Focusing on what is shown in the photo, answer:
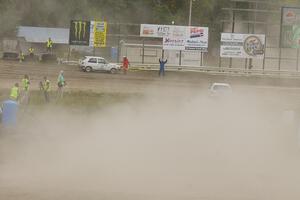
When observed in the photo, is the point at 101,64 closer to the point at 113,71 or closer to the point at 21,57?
the point at 113,71

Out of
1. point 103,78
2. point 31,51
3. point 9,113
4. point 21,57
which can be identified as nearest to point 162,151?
point 9,113

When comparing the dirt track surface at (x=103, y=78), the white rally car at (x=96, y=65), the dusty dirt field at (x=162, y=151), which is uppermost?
the white rally car at (x=96, y=65)

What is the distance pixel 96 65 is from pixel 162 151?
829 inches

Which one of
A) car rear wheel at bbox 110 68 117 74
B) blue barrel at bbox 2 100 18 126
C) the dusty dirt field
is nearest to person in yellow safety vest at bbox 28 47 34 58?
car rear wheel at bbox 110 68 117 74

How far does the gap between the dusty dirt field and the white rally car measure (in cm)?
1525

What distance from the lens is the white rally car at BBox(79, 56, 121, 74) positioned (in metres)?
30.6

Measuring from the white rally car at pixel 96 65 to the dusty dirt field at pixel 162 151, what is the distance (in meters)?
15.2

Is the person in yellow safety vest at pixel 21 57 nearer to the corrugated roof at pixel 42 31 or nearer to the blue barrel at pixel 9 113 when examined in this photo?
the corrugated roof at pixel 42 31

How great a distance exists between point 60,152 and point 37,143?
0.94 meters

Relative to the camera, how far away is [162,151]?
1030 centimetres

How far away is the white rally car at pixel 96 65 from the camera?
3058cm

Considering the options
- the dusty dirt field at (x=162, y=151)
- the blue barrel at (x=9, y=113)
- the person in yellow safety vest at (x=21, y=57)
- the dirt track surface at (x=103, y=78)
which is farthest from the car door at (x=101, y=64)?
the blue barrel at (x=9, y=113)

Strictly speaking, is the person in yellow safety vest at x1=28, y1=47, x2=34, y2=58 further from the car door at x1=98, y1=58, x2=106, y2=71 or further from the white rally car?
the car door at x1=98, y1=58, x2=106, y2=71

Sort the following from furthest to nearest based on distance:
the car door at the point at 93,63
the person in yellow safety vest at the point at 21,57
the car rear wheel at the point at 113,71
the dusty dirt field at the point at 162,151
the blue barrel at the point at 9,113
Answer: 1. the car rear wheel at the point at 113,71
2. the car door at the point at 93,63
3. the person in yellow safety vest at the point at 21,57
4. the blue barrel at the point at 9,113
5. the dusty dirt field at the point at 162,151
